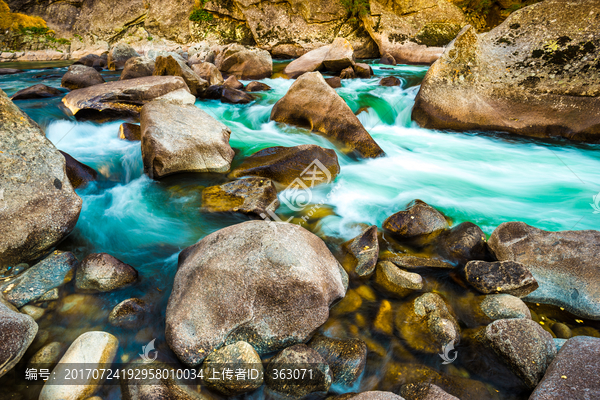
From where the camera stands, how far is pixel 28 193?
9.75 ft

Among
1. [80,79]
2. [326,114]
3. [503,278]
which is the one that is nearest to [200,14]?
[80,79]

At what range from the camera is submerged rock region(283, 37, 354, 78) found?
439 inches

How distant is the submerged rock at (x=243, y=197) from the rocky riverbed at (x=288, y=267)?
0.02 meters


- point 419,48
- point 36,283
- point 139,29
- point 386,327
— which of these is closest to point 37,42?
point 139,29

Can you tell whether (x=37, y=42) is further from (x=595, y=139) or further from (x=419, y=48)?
(x=595, y=139)

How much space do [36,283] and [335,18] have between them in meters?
19.0

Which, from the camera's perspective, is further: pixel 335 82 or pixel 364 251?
pixel 335 82

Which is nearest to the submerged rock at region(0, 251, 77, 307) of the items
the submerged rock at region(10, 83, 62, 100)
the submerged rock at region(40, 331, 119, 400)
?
the submerged rock at region(40, 331, 119, 400)

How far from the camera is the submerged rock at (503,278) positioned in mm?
2889

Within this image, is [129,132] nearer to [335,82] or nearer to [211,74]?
[211,74]

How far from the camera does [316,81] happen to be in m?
5.94

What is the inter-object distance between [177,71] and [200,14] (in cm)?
1526

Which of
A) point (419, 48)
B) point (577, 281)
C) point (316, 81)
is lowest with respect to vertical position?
point (577, 281)

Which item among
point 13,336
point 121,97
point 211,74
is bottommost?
point 13,336
